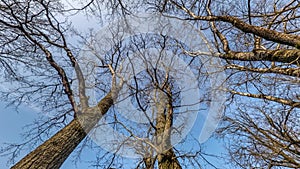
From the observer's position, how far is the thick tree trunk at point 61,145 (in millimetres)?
2408

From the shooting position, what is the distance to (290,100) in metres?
4.21

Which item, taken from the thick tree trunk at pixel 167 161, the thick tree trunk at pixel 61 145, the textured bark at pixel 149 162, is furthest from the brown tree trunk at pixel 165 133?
the thick tree trunk at pixel 61 145

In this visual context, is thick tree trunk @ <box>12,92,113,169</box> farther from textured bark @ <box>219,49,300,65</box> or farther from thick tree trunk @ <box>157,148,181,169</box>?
textured bark @ <box>219,49,300,65</box>

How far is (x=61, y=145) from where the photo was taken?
2.80 meters

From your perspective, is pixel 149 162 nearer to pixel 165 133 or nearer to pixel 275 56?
pixel 165 133

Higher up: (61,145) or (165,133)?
(165,133)

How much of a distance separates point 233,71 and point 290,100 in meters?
1.24

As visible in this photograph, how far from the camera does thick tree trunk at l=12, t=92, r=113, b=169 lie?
2408 millimetres

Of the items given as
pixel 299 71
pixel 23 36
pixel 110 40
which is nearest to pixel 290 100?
pixel 299 71

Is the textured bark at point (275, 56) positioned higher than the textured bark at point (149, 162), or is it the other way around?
the textured bark at point (275, 56)

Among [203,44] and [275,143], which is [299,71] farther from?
[275,143]

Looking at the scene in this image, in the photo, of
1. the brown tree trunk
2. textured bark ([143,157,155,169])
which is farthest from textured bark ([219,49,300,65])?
textured bark ([143,157,155,169])

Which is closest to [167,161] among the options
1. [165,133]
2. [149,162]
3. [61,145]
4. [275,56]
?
[149,162]

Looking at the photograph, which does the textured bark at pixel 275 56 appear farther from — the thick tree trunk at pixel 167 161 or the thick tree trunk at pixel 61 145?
the thick tree trunk at pixel 61 145
